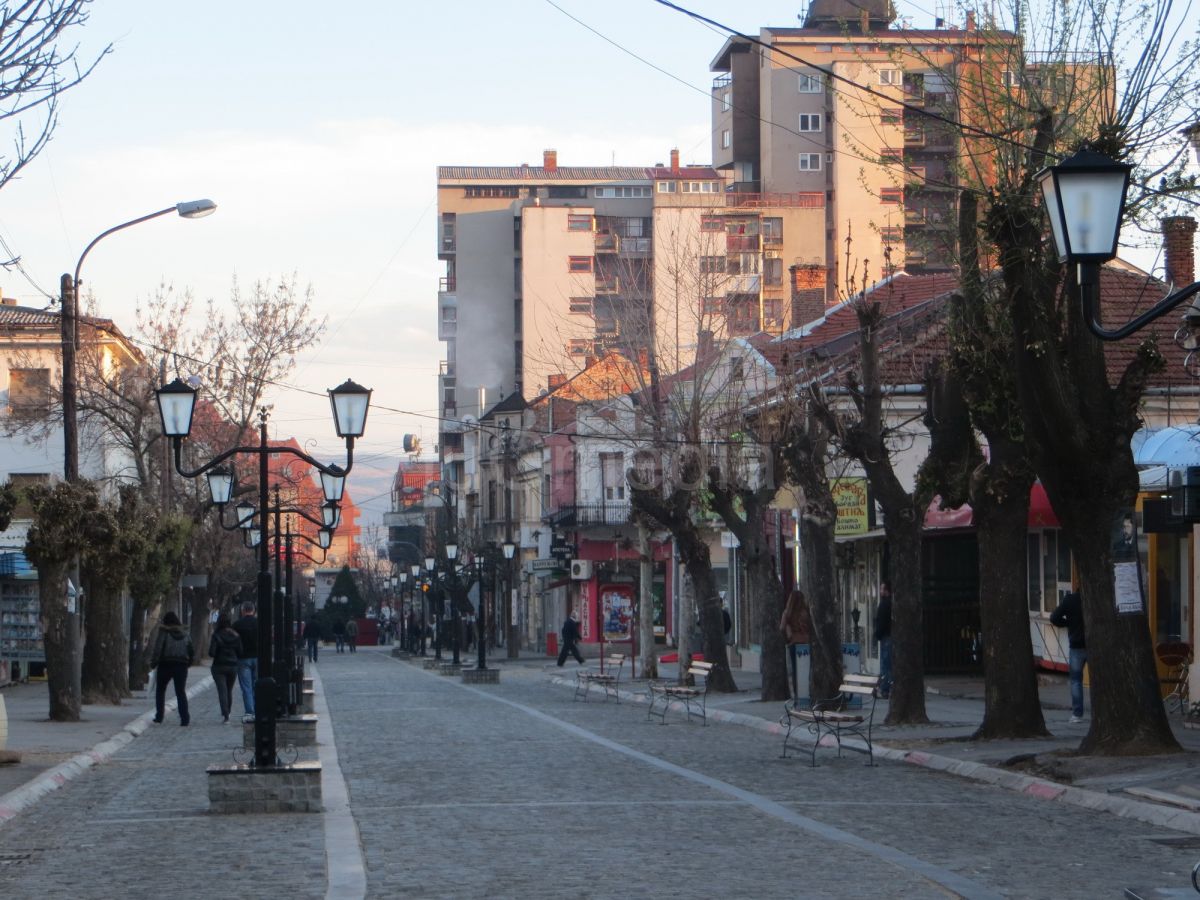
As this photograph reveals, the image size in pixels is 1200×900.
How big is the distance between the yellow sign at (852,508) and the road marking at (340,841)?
53.2ft

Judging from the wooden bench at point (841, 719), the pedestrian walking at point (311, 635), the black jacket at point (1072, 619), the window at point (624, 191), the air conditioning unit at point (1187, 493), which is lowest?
the pedestrian walking at point (311, 635)

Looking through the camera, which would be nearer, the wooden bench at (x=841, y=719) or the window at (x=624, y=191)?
the wooden bench at (x=841, y=719)

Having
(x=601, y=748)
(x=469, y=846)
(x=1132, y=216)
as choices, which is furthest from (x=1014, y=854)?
(x=601, y=748)

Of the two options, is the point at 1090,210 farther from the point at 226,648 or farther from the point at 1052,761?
the point at 226,648

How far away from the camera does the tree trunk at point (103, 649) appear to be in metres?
31.3

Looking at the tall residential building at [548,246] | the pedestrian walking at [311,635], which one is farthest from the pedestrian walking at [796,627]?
the pedestrian walking at [311,635]

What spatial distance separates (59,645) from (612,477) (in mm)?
43360

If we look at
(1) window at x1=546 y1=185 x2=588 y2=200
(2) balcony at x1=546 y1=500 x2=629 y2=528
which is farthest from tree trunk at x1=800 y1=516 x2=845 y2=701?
(1) window at x1=546 y1=185 x2=588 y2=200

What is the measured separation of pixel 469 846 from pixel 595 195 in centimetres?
9617

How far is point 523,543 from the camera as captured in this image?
79688 millimetres

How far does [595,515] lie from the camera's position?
221ft

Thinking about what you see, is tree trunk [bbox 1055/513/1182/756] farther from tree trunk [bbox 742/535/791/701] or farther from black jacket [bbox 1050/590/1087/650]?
tree trunk [bbox 742/535/791/701]

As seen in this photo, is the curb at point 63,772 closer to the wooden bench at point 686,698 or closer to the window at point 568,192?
the wooden bench at point 686,698

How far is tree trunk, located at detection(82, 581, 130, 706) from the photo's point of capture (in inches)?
1232
